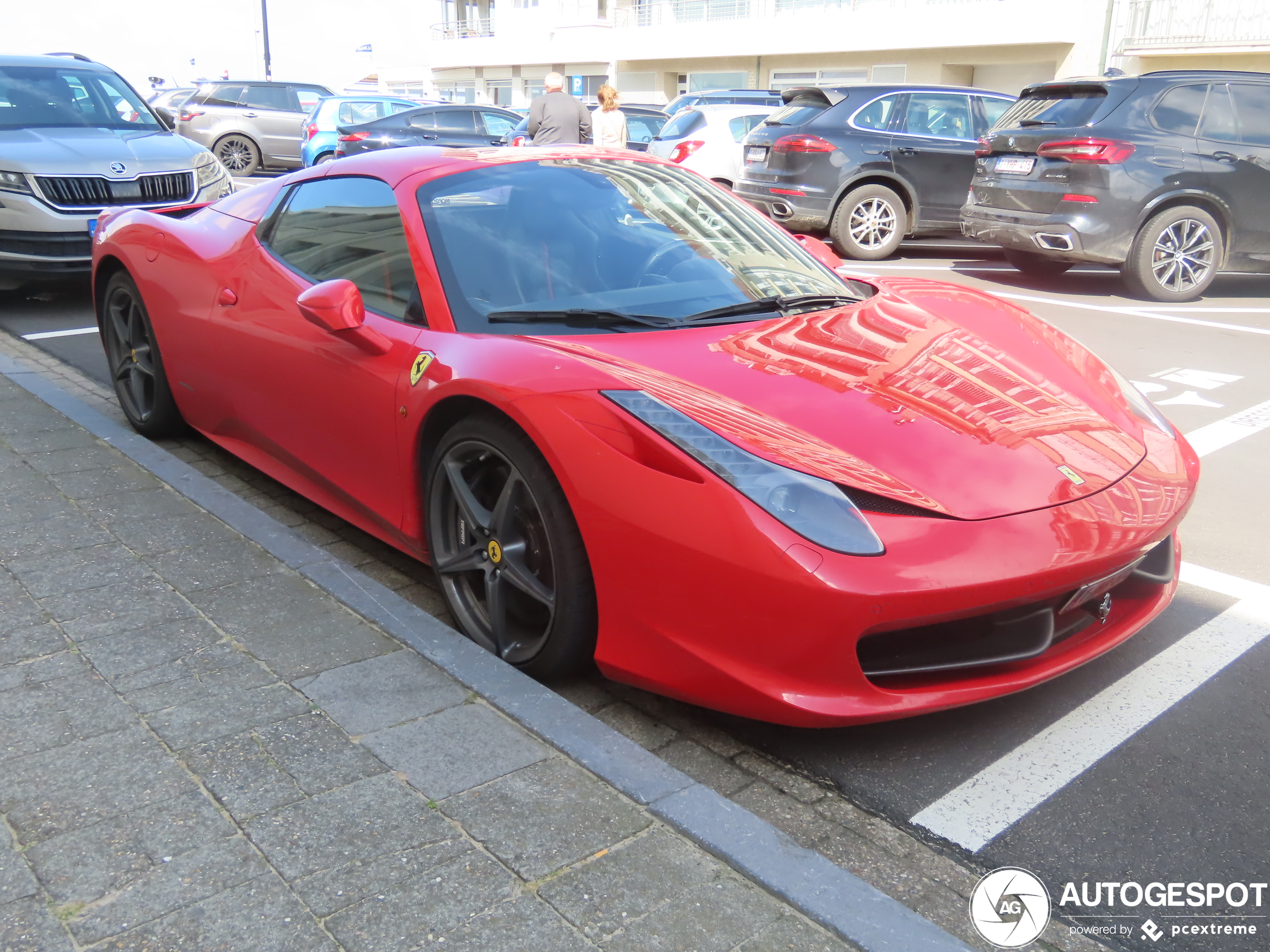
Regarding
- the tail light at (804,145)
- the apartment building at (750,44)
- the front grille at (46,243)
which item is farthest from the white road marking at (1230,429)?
the apartment building at (750,44)

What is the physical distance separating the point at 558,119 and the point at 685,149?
2.23 m

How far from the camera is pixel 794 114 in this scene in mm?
11328

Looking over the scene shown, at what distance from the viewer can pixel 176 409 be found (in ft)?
15.6

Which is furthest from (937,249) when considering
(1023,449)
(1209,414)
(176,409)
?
(1023,449)

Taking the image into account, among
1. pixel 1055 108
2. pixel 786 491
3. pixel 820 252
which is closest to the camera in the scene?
pixel 786 491

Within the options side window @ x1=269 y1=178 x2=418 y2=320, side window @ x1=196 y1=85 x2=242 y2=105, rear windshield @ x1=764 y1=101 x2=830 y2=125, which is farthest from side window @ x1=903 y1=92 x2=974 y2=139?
side window @ x1=196 y1=85 x2=242 y2=105

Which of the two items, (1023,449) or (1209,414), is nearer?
(1023,449)

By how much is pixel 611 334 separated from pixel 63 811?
1.74m

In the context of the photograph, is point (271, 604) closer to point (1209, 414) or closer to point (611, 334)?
point (611, 334)

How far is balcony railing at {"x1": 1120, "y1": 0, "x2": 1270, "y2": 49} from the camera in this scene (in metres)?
24.4

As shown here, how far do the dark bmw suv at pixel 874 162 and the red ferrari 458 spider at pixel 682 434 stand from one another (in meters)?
7.05

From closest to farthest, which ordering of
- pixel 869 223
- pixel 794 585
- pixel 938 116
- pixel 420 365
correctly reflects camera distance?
pixel 794 585
pixel 420 365
pixel 869 223
pixel 938 116

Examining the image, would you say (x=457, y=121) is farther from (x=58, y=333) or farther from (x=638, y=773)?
(x=638, y=773)

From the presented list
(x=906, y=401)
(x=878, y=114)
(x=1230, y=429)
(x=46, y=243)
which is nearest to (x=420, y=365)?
(x=906, y=401)
